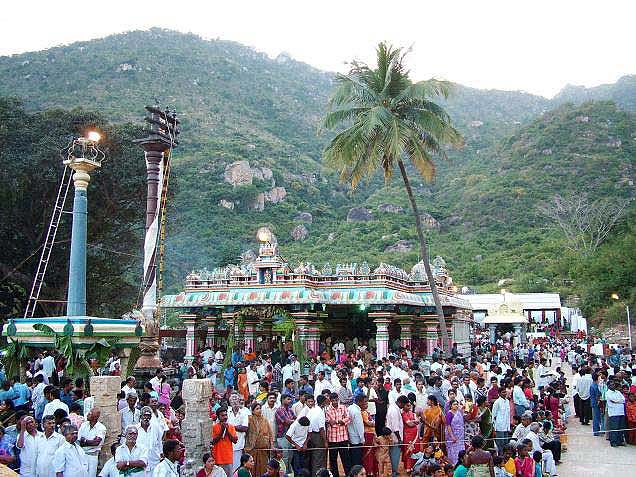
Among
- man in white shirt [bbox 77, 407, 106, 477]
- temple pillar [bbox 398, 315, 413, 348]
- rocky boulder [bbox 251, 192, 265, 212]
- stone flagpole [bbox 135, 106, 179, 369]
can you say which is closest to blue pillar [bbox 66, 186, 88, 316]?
stone flagpole [bbox 135, 106, 179, 369]

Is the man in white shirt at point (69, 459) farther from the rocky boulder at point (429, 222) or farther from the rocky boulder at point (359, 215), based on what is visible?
the rocky boulder at point (429, 222)

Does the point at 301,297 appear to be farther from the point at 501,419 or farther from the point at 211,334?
the point at 501,419

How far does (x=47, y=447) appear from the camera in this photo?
7.23m

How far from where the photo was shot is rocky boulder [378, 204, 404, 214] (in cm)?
6812

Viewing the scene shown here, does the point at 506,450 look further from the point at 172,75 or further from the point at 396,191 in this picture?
the point at 172,75

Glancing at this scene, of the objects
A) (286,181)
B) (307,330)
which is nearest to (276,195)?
(286,181)

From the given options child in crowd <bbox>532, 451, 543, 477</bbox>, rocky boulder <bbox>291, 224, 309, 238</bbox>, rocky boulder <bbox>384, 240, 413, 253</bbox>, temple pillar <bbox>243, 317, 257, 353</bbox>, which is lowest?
child in crowd <bbox>532, 451, 543, 477</bbox>

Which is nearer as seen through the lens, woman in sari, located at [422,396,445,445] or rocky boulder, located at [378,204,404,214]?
woman in sari, located at [422,396,445,445]

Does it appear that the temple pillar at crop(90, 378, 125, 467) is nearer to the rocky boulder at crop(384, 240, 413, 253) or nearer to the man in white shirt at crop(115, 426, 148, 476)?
the man in white shirt at crop(115, 426, 148, 476)

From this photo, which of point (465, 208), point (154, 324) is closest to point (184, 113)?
point (465, 208)

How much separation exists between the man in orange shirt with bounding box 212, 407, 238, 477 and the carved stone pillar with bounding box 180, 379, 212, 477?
338 mm

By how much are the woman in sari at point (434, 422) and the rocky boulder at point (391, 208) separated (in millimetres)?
58742

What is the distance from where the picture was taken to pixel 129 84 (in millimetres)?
79312

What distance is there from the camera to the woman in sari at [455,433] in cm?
956
